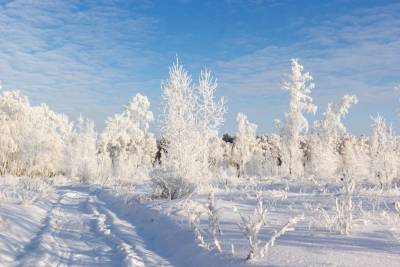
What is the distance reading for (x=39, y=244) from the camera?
351 inches

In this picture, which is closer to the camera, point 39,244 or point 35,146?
point 39,244

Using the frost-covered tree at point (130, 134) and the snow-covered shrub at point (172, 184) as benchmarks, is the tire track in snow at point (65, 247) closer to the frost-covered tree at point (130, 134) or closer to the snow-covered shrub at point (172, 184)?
the snow-covered shrub at point (172, 184)

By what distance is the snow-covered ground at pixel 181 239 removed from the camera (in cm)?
665

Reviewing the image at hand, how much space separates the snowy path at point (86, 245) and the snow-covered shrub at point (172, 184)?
2510mm

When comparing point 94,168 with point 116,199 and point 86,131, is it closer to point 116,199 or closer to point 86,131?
point 86,131

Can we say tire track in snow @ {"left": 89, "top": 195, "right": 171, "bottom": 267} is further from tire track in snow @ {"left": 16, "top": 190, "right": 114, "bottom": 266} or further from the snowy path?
tire track in snow @ {"left": 16, "top": 190, "right": 114, "bottom": 266}

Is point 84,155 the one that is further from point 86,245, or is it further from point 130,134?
point 86,245

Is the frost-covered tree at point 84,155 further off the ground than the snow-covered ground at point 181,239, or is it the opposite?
the frost-covered tree at point 84,155

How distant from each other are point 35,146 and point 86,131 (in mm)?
6086

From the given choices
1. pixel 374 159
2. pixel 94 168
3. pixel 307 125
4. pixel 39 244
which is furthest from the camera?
pixel 94 168

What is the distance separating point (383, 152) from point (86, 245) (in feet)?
63.9

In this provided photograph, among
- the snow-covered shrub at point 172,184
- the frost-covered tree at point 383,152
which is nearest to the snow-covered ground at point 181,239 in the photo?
the snow-covered shrub at point 172,184

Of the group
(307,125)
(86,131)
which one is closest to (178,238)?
(307,125)

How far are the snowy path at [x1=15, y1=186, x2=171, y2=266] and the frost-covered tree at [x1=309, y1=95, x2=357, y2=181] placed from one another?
20.9 m
